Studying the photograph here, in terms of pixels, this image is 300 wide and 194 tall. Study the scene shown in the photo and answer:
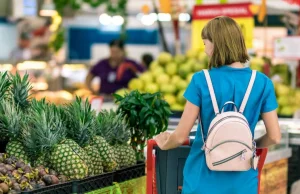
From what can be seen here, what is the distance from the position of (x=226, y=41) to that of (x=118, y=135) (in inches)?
42.5

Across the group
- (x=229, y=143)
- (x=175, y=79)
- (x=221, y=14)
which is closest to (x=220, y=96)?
(x=229, y=143)

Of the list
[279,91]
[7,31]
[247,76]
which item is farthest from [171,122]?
[7,31]

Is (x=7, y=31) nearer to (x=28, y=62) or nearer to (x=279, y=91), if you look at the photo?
(x=28, y=62)

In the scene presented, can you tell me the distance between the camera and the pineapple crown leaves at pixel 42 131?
12.5 ft

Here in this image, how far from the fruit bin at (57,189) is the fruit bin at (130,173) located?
1.52 feet

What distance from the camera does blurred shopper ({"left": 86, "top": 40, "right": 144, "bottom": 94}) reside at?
10742 mm

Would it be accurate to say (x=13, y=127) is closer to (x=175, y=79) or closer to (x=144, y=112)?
(x=144, y=112)

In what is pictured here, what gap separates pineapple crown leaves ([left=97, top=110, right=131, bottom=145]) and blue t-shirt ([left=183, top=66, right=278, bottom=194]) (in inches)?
30.1

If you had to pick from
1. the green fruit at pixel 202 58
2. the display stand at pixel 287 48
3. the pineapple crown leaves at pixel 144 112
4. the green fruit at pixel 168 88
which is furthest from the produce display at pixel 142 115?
the display stand at pixel 287 48

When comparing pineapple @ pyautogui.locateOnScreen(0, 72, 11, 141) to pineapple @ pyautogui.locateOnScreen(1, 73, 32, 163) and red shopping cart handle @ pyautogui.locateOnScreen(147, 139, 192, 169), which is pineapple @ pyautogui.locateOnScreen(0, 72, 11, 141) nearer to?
pineapple @ pyautogui.locateOnScreen(1, 73, 32, 163)

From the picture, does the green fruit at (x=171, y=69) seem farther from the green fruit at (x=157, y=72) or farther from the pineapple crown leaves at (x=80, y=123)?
the pineapple crown leaves at (x=80, y=123)

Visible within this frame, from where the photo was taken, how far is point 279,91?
8117 millimetres

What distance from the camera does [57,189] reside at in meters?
3.52

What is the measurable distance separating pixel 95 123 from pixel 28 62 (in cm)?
749
